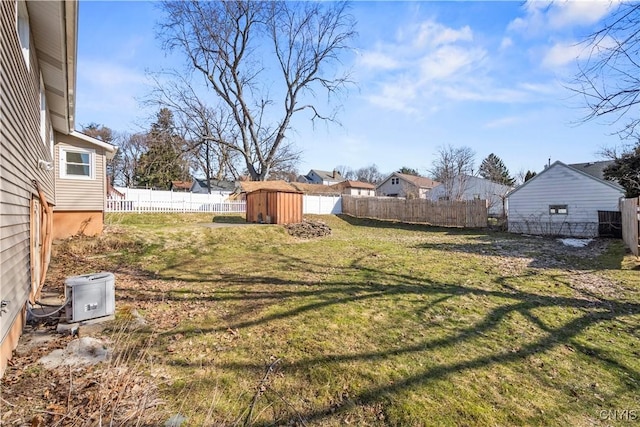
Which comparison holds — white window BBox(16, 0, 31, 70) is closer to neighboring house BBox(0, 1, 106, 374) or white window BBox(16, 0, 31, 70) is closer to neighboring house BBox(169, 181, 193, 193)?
neighboring house BBox(0, 1, 106, 374)

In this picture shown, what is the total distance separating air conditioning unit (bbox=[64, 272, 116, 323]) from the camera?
4.06 meters

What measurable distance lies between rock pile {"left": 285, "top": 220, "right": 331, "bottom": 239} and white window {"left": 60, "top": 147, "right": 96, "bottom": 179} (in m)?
7.60

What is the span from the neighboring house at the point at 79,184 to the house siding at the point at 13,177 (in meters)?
5.82

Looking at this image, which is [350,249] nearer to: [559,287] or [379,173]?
[559,287]

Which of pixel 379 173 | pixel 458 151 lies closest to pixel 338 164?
pixel 379 173

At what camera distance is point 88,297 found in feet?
13.6

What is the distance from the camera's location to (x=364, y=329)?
14.1 ft

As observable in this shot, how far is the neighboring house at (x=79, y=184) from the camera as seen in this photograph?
9367 millimetres

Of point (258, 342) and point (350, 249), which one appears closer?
point (258, 342)

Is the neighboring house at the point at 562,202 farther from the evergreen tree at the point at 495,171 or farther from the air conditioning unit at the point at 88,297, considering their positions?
the evergreen tree at the point at 495,171

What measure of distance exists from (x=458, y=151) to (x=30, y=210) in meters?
37.6

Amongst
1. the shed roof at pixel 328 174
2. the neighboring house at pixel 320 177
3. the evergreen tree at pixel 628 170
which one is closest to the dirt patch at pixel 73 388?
the evergreen tree at pixel 628 170

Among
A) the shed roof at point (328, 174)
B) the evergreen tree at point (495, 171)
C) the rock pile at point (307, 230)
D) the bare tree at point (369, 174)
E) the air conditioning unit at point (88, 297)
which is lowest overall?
the air conditioning unit at point (88, 297)

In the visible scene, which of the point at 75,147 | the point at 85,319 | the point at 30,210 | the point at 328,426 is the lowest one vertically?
the point at 328,426
